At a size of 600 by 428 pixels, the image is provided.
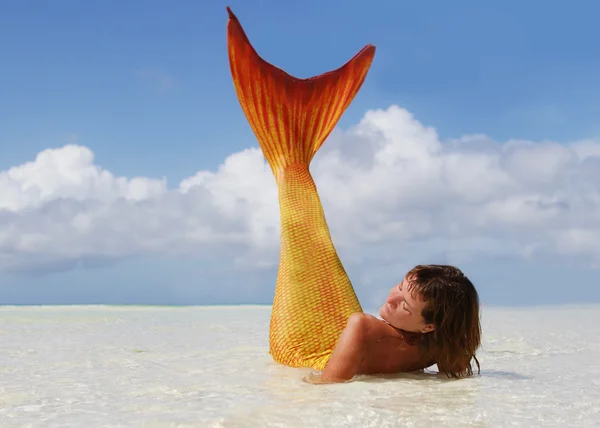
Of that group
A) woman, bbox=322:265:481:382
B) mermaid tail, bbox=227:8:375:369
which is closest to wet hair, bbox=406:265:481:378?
woman, bbox=322:265:481:382

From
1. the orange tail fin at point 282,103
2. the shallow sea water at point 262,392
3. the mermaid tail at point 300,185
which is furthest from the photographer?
the orange tail fin at point 282,103

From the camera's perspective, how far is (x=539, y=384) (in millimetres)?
3068

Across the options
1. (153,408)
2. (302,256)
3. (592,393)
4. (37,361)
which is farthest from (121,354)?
(592,393)

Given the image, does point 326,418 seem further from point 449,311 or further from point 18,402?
point 18,402

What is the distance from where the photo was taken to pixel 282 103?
480 cm

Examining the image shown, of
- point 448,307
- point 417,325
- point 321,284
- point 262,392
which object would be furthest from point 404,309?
point 321,284

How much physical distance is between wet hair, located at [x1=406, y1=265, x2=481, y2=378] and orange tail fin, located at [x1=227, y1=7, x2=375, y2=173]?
2.12 m

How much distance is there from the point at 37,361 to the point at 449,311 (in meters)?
2.87

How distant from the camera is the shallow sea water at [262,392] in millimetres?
2277

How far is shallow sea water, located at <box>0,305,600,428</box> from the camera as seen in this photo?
7.47 feet

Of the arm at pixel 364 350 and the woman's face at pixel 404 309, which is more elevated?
the woman's face at pixel 404 309

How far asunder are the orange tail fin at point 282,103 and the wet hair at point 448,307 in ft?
6.95

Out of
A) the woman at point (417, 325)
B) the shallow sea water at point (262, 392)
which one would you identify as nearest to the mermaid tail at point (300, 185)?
the shallow sea water at point (262, 392)

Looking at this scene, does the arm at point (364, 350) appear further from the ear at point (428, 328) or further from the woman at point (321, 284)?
the ear at point (428, 328)
